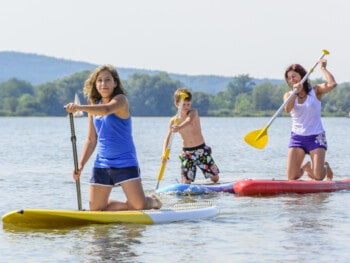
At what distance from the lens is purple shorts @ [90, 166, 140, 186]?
34.3 ft

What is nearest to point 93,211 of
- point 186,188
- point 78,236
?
point 78,236

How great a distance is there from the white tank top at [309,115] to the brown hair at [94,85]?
13.7 ft

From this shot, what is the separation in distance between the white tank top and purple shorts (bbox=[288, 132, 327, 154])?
0.19 feet

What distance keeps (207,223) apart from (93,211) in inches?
52.6

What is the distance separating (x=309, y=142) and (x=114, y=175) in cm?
451

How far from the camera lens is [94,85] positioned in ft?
34.6

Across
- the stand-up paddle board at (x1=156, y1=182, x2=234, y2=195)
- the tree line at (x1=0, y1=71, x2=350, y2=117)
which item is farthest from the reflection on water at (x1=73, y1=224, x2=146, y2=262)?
the tree line at (x1=0, y1=71, x2=350, y2=117)

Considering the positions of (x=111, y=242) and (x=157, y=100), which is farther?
(x=157, y=100)

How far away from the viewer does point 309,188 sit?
14234 millimetres

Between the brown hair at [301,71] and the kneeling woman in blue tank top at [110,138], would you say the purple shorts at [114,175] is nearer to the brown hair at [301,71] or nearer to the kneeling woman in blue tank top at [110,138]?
the kneeling woman in blue tank top at [110,138]

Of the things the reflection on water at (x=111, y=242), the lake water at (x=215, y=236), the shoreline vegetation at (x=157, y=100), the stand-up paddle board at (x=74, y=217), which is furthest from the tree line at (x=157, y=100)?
the reflection on water at (x=111, y=242)

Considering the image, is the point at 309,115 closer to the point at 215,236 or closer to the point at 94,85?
the point at 215,236

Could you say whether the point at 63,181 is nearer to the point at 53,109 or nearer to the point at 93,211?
the point at 93,211

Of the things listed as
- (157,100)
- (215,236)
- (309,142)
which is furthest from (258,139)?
(157,100)
